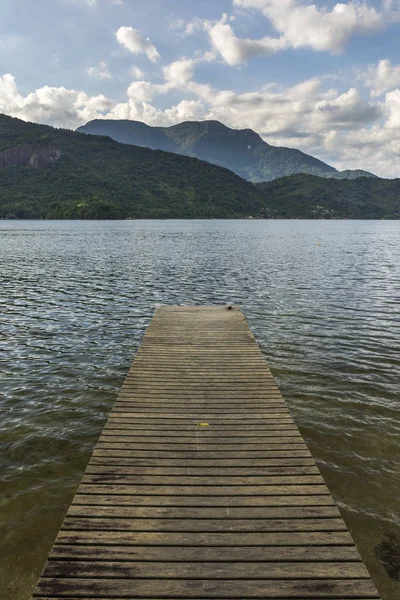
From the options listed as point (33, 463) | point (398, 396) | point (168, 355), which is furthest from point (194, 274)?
point (33, 463)

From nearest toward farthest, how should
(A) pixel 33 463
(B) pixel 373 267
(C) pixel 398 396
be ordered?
(A) pixel 33 463
(C) pixel 398 396
(B) pixel 373 267

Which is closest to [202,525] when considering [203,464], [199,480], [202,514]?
[202,514]

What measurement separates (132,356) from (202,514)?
1139 centimetres

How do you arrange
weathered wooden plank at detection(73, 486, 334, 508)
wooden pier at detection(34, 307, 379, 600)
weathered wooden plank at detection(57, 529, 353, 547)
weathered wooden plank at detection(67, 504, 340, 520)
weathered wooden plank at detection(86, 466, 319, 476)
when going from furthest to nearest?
weathered wooden plank at detection(86, 466, 319, 476) < weathered wooden plank at detection(73, 486, 334, 508) < weathered wooden plank at detection(67, 504, 340, 520) < weathered wooden plank at detection(57, 529, 353, 547) < wooden pier at detection(34, 307, 379, 600)

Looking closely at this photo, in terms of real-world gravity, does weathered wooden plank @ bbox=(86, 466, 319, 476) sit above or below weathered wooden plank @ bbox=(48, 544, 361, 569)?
below

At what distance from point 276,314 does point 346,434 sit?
43.8ft

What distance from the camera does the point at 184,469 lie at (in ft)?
23.1

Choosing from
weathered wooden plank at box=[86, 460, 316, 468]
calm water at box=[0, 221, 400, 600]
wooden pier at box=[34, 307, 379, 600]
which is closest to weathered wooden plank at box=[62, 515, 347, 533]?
wooden pier at box=[34, 307, 379, 600]

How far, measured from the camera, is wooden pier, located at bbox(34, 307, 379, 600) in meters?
4.60

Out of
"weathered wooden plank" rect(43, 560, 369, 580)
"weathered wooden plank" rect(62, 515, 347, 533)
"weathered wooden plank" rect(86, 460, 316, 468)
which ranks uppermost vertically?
"weathered wooden plank" rect(43, 560, 369, 580)

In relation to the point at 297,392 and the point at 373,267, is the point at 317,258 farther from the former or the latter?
the point at 297,392

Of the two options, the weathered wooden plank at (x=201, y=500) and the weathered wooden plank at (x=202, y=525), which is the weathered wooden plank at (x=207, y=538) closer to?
the weathered wooden plank at (x=202, y=525)

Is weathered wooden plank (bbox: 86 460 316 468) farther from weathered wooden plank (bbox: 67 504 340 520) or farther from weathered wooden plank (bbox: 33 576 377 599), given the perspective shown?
weathered wooden plank (bbox: 33 576 377 599)

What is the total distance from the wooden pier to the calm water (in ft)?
5.88
